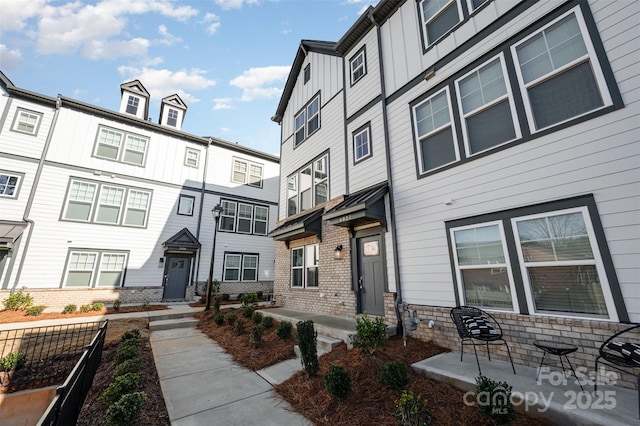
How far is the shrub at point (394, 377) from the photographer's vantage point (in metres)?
3.38

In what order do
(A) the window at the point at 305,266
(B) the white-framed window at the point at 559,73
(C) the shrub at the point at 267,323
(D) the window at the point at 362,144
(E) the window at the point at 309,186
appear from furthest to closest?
(E) the window at the point at 309,186 → (A) the window at the point at 305,266 → (D) the window at the point at 362,144 → (C) the shrub at the point at 267,323 → (B) the white-framed window at the point at 559,73

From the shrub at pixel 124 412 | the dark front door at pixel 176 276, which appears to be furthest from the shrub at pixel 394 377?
the dark front door at pixel 176 276

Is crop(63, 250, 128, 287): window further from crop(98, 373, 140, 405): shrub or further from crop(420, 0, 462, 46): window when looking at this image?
crop(420, 0, 462, 46): window

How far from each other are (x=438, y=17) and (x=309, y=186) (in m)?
6.92

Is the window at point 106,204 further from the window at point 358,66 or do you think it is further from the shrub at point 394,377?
the shrub at point 394,377

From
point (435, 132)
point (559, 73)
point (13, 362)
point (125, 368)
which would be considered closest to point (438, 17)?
point (435, 132)

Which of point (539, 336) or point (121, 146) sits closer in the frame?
point (539, 336)

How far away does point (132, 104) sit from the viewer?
16.0 m

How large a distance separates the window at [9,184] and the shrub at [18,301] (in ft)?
14.8

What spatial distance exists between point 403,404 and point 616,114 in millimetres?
5214

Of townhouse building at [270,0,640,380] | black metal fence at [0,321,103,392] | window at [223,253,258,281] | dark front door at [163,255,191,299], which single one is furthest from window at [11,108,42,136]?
townhouse building at [270,0,640,380]

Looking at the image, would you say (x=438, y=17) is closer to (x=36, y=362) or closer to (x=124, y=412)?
(x=124, y=412)

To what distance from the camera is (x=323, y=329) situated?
6.32m

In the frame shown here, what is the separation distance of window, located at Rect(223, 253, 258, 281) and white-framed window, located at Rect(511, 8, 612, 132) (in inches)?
649
